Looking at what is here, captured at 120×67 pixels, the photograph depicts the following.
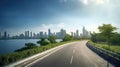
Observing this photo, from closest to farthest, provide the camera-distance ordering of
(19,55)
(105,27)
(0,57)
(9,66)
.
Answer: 1. (9,66)
2. (0,57)
3. (19,55)
4. (105,27)

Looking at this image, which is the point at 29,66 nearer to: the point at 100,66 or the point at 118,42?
the point at 100,66

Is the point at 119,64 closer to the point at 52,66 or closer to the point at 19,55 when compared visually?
the point at 52,66

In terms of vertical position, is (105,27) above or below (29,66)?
above

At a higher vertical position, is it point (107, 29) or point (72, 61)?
point (107, 29)

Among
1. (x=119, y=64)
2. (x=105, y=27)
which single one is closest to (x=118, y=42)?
(x=105, y=27)

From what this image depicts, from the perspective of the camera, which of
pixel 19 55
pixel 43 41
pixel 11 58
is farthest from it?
pixel 43 41

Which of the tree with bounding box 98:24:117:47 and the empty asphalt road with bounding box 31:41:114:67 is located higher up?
the tree with bounding box 98:24:117:47

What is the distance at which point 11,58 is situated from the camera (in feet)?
44.7

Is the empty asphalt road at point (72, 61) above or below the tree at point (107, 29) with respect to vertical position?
below

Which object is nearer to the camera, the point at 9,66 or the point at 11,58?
the point at 9,66

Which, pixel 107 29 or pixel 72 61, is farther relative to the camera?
pixel 107 29

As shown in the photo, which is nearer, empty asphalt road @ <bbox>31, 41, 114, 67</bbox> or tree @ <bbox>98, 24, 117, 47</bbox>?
empty asphalt road @ <bbox>31, 41, 114, 67</bbox>

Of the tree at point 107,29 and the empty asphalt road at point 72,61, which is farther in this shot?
the tree at point 107,29

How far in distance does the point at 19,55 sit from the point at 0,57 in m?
3.33
